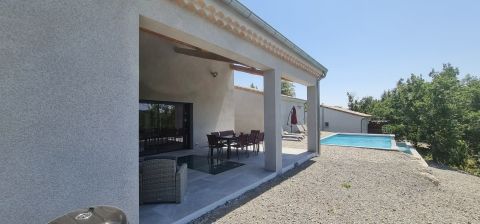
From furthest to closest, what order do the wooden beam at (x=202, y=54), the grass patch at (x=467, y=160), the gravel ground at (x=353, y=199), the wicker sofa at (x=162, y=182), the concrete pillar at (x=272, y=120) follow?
the grass patch at (x=467, y=160) < the wooden beam at (x=202, y=54) < the concrete pillar at (x=272, y=120) < the wicker sofa at (x=162, y=182) < the gravel ground at (x=353, y=199)

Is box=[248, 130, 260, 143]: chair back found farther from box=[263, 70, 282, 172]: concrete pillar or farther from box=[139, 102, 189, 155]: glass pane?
box=[139, 102, 189, 155]: glass pane

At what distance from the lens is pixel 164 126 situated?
11625 millimetres

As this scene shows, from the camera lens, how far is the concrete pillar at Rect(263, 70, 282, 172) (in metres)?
7.71

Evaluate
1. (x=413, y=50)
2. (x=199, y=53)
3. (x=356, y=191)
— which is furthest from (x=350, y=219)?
(x=413, y=50)

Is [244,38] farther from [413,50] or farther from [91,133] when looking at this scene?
[413,50]

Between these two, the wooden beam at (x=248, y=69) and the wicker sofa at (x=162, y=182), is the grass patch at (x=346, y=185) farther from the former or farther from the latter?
the wooden beam at (x=248, y=69)

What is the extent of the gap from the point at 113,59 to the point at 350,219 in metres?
5.49

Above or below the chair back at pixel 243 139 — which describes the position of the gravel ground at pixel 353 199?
below

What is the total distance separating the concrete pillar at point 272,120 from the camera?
303 inches

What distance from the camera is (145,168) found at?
4910 mm

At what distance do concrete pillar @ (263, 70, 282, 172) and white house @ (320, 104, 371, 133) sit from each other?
79.2 feet

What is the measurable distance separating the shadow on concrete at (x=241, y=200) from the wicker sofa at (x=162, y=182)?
81 cm

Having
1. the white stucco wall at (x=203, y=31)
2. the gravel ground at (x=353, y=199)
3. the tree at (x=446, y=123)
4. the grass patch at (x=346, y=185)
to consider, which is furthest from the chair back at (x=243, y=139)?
the tree at (x=446, y=123)

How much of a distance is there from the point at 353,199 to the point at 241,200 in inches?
120
